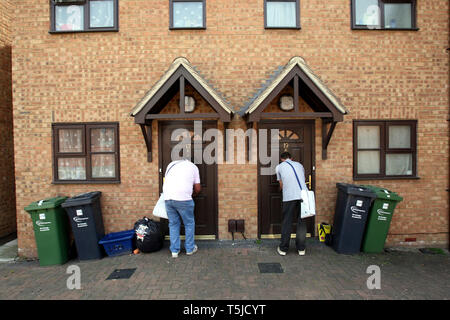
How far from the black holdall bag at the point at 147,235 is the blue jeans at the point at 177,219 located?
1.22ft

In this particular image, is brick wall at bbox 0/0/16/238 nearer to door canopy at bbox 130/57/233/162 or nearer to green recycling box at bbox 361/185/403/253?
door canopy at bbox 130/57/233/162

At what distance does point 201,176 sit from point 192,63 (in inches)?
98.4

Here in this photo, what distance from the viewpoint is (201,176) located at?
204 inches

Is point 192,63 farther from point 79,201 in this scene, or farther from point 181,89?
point 79,201

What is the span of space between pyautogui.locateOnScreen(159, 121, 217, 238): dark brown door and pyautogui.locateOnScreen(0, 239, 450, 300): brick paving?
506 millimetres

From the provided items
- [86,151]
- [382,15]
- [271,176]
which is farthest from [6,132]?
[382,15]

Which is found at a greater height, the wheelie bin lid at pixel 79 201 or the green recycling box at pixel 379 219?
the wheelie bin lid at pixel 79 201

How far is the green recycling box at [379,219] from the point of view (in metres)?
4.54

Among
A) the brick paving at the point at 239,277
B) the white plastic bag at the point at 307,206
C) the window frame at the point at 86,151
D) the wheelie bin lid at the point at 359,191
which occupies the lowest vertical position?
the brick paving at the point at 239,277

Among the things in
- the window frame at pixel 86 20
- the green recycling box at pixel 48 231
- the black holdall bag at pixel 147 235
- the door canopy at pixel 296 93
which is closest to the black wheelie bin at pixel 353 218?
the door canopy at pixel 296 93

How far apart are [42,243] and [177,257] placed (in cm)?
256

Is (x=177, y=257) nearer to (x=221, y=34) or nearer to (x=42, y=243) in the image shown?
(x=42, y=243)

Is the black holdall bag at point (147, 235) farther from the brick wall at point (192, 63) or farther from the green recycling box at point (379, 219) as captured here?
the green recycling box at point (379, 219)

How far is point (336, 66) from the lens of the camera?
523 centimetres
